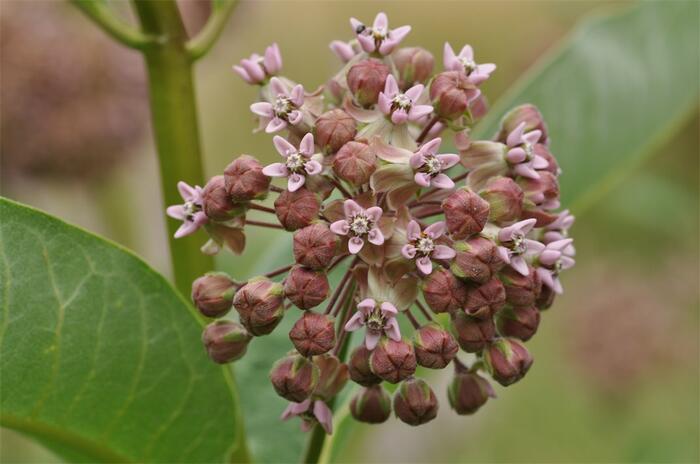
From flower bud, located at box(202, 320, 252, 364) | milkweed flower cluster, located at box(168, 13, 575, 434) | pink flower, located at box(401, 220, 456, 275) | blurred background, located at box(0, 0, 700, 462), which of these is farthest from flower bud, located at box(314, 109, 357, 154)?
blurred background, located at box(0, 0, 700, 462)

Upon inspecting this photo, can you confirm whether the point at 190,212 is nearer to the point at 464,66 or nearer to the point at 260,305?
the point at 260,305

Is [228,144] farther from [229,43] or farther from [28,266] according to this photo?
[28,266]

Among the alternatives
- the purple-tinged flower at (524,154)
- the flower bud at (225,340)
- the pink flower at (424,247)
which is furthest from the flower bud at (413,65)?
the flower bud at (225,340)

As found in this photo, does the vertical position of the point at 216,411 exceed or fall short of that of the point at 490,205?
it falls short

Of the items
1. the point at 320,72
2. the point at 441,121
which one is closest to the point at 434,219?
the point at 441,121

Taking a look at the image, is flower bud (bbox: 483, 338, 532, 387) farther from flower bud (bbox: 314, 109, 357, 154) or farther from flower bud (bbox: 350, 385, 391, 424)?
flower bud (bbox: 314, 109, 357, 154)

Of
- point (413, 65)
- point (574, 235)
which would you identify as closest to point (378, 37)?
point (413, 65)
